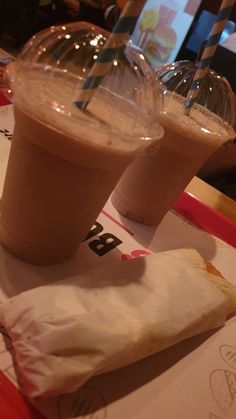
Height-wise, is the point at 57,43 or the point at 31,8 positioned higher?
the point at 57,43

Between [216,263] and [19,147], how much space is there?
55 cm

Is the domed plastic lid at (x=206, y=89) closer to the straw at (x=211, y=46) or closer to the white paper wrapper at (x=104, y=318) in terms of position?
the straw at (x=211, y=46)

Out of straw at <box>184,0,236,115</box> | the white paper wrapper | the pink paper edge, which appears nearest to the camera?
the white paper wrapper

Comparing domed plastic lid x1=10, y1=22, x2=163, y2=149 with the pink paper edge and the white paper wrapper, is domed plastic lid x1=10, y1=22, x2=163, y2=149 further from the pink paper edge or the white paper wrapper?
the pink paper edge

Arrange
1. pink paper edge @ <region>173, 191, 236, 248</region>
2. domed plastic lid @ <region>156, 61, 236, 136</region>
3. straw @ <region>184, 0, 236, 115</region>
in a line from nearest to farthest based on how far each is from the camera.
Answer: straw @ <region>184, 0, 236, 115</region>
domed plastic lid @ <region>156, 61, 236, 136</region>
pink paper edge @ <region>173, 191, 236, 248</region>

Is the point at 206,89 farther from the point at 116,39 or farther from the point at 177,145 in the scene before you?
the point at 116,39

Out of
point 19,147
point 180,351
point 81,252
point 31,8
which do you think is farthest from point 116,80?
point 31,8

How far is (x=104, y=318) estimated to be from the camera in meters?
0.56

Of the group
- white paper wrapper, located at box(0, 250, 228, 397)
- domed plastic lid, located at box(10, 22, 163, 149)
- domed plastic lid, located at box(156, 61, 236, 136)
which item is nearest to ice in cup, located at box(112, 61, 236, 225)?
domed plastic lid, located at box(156, 61, 236, 136)

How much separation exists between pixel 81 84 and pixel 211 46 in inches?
12.4

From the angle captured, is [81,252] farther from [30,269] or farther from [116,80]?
[116,80]

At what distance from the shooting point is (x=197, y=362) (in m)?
0.68

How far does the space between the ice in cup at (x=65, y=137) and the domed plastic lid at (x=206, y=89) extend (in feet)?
0.82

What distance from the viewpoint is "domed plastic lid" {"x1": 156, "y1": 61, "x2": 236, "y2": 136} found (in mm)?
991
